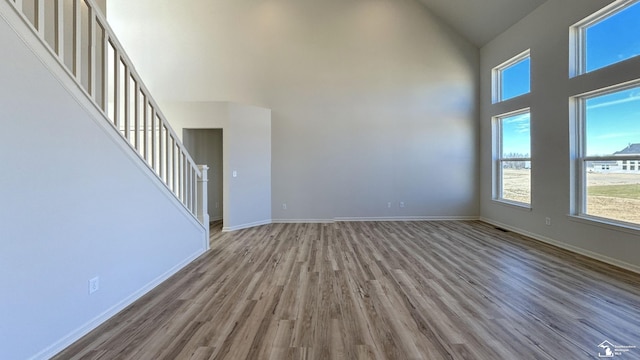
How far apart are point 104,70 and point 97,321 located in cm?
205

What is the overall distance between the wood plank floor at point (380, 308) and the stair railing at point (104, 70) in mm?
1227

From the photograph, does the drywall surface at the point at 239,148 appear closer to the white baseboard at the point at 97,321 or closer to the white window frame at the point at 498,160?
the white baseboard at the point at 97,321

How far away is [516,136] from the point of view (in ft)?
19.5

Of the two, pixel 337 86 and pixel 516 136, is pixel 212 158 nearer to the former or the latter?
pixel 337 86

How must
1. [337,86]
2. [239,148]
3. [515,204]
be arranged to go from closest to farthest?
[515,204] < [239,148] < [337,86]

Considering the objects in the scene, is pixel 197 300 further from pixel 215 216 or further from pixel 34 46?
pixel 215 216

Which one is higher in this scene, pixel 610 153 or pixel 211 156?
pixel 211 156

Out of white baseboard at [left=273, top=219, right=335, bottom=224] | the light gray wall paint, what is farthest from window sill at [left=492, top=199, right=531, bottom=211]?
the light gray wall paint

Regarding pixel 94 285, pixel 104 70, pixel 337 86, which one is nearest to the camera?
pixel 94 285

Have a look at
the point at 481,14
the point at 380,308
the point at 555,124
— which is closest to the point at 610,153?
the point at 555,124

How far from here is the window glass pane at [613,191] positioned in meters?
3.75

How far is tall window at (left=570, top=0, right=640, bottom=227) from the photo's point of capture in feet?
12.3

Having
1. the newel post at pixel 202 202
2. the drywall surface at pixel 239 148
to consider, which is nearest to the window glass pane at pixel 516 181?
the drywall surface at pixel 239 148

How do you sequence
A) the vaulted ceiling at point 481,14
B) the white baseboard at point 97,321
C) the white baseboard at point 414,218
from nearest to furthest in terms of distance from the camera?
the white baseboard at point 97,321 → the vaulted ceiling at point 481,14 → the white baseboard at point 414,218
